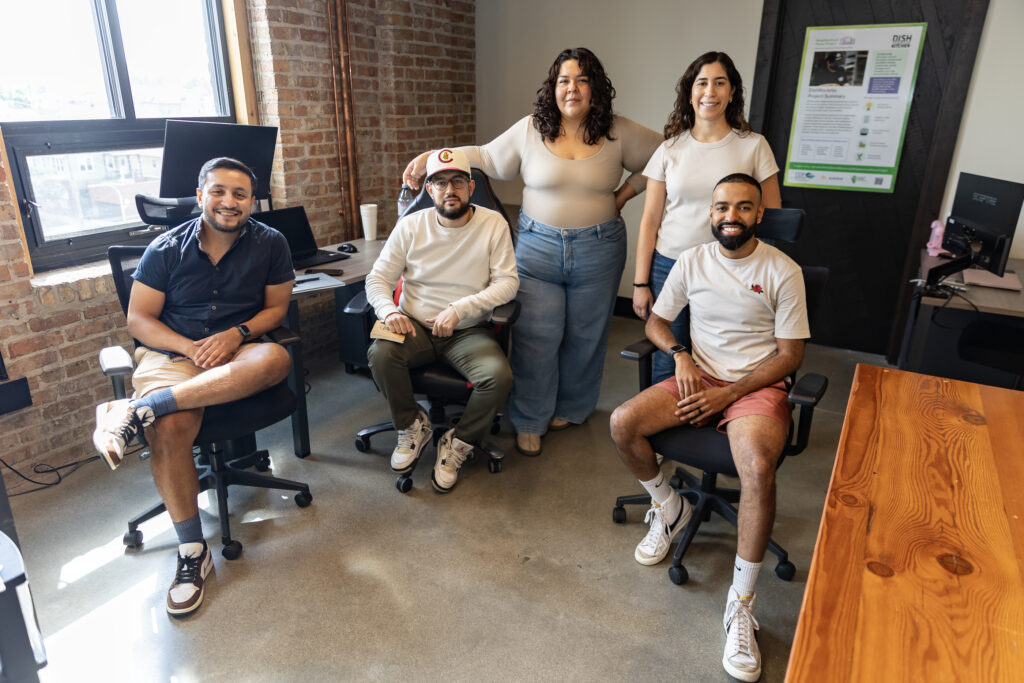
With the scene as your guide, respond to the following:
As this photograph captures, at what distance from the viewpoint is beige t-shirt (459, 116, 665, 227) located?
2607mm

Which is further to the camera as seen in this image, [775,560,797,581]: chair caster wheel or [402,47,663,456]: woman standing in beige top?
[402,47,663,456]: woman standing in beige top

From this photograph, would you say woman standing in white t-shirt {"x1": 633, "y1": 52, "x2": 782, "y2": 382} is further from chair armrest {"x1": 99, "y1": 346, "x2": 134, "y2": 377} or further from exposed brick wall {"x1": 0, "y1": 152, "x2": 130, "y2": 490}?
exposed brick wall {"x1": 0, "y1": 152, "x2": 130, "y2": 490}

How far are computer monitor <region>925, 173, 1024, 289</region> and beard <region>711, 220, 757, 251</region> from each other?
1013mm

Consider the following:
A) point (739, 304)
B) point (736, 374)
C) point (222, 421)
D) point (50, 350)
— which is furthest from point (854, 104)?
point (50, 350)

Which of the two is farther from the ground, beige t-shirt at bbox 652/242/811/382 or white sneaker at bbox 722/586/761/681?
beige t-shirt at bbox 652/242/811/382

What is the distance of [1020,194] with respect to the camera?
2.58 m

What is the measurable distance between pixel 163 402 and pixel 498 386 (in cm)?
110

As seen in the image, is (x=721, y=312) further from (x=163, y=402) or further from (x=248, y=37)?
(x=248, y=37)

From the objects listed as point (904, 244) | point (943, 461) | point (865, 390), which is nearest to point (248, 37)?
point (865, 390)

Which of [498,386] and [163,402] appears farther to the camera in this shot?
[498,386]

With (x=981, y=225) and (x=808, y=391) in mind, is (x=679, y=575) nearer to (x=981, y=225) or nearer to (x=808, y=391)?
(x=808, y=391)

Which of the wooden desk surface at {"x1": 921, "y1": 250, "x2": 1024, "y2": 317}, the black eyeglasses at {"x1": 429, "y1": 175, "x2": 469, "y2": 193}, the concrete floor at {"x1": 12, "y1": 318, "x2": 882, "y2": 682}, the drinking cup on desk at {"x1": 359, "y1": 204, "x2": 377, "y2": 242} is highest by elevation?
the black eyeglasses at {"x1": 429, "y1": 175, "x2": 469, "y2": 193}

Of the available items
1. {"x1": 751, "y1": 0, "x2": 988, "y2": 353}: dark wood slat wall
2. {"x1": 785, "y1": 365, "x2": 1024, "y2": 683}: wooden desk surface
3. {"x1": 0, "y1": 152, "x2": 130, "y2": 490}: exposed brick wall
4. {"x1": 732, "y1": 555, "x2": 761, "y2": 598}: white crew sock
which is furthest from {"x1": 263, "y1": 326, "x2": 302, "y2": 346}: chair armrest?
{"x1": 751, "y1": 0, "x2": 988, "y2": 353}: dark wood slat wall

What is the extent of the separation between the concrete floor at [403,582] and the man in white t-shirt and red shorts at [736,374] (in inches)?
7.7
